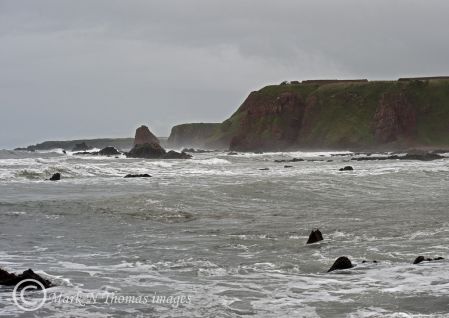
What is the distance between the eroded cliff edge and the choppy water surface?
95.9m

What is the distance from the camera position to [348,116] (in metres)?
134

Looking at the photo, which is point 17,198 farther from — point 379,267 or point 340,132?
point 340,132

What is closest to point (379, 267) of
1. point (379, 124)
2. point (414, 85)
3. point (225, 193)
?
point (225, 193)

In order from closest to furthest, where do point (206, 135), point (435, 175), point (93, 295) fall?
1. point (93, 295)
2. point (435, 175)
3. point (206, 135)

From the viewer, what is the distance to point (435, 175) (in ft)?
135

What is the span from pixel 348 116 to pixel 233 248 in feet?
404

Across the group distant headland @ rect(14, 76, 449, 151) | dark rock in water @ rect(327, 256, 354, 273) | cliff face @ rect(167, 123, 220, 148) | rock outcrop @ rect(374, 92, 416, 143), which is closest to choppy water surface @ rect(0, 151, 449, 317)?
dark rock in water @ rect(327, 256, 354, 273)

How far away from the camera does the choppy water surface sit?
9.41m

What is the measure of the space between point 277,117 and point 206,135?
58683 millimetres

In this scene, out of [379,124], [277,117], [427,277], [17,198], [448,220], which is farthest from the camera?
[277,117]

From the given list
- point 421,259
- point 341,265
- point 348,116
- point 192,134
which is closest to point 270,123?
point 348,116

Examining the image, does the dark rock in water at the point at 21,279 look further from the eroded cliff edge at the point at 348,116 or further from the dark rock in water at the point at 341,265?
the eroded cliff edge at the point at 348,116

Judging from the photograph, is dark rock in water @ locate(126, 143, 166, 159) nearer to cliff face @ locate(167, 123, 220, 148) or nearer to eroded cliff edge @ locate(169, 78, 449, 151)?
eroded cliff edge @ locate(169, 78, 449, 151)

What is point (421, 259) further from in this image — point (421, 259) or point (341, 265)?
point (341, 265)
